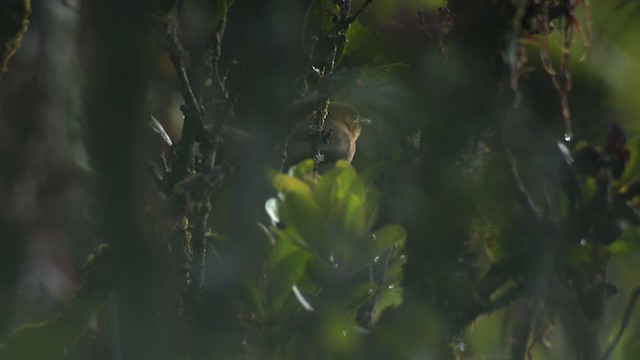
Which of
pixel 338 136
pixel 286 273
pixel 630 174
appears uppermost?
pixel 630 174

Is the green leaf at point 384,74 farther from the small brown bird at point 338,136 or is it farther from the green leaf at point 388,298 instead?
the green leaf at point 388,298

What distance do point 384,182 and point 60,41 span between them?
2.17 ft

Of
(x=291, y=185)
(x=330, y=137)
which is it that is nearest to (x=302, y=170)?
(x=291, y=185)

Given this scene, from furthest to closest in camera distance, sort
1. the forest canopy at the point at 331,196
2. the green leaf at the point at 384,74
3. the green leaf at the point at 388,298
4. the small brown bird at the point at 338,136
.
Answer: the small brown bird at the point at 338,136
the green leaf at the point at 384,74
the green leaf at the point at 388,298
the forest canopy at the point at 331,196

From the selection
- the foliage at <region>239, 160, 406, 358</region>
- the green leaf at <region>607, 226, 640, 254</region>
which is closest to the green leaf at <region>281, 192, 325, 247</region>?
the foliage at <region>239, 160, 406, 358</region>

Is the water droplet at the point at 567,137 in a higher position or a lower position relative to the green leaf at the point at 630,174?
lower

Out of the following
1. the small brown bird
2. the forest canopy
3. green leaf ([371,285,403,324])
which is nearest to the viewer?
the forest canopy

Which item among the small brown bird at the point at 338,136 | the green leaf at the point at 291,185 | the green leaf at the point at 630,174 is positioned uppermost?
the green leaf at the point at 630,174

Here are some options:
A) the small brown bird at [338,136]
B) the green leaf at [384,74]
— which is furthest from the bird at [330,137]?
the green leaf at [384,74]

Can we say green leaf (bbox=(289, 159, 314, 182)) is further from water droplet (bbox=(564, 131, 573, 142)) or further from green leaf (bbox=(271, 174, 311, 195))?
water droplet (bbox=(564, 131, 573, 142))

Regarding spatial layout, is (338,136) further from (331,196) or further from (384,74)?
(331,196)

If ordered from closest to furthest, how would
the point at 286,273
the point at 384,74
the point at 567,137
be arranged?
the point at 286,273 → the point at 567,137 → the point at 384,74

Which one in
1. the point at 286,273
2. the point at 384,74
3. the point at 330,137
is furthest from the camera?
the point at 330,137

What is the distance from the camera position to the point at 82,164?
1146mm
